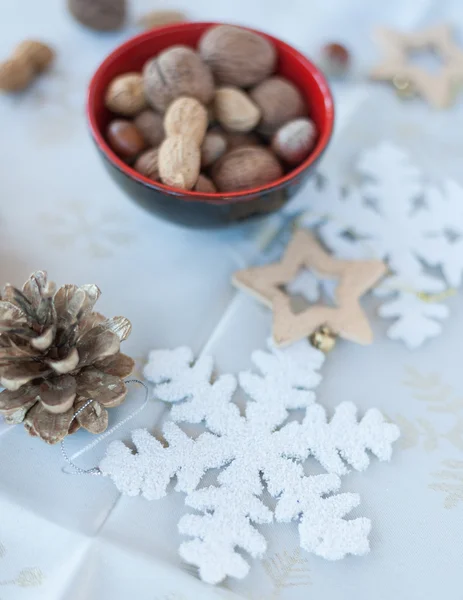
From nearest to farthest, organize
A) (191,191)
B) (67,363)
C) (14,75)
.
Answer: (67,363), (191,191), (14,75)

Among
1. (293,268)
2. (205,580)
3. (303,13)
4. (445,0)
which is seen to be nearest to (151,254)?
(293,268)

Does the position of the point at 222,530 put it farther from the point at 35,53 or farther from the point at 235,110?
the point at 35,53

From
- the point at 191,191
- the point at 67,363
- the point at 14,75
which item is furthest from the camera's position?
the point at 14,75

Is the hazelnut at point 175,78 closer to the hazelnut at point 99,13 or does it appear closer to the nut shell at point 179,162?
the nut shell at point 179,162

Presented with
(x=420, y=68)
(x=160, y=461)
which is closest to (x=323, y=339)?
(x=160, y=461)

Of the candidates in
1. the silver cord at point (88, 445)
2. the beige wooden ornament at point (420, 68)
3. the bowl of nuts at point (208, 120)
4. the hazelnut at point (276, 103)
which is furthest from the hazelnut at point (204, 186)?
the beige wooden ornament at point (420, 68)

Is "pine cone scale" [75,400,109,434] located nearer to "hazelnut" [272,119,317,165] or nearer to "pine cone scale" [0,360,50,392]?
"pine cone scale" [0,360,50,392]

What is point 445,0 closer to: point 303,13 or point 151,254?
point 303,13
